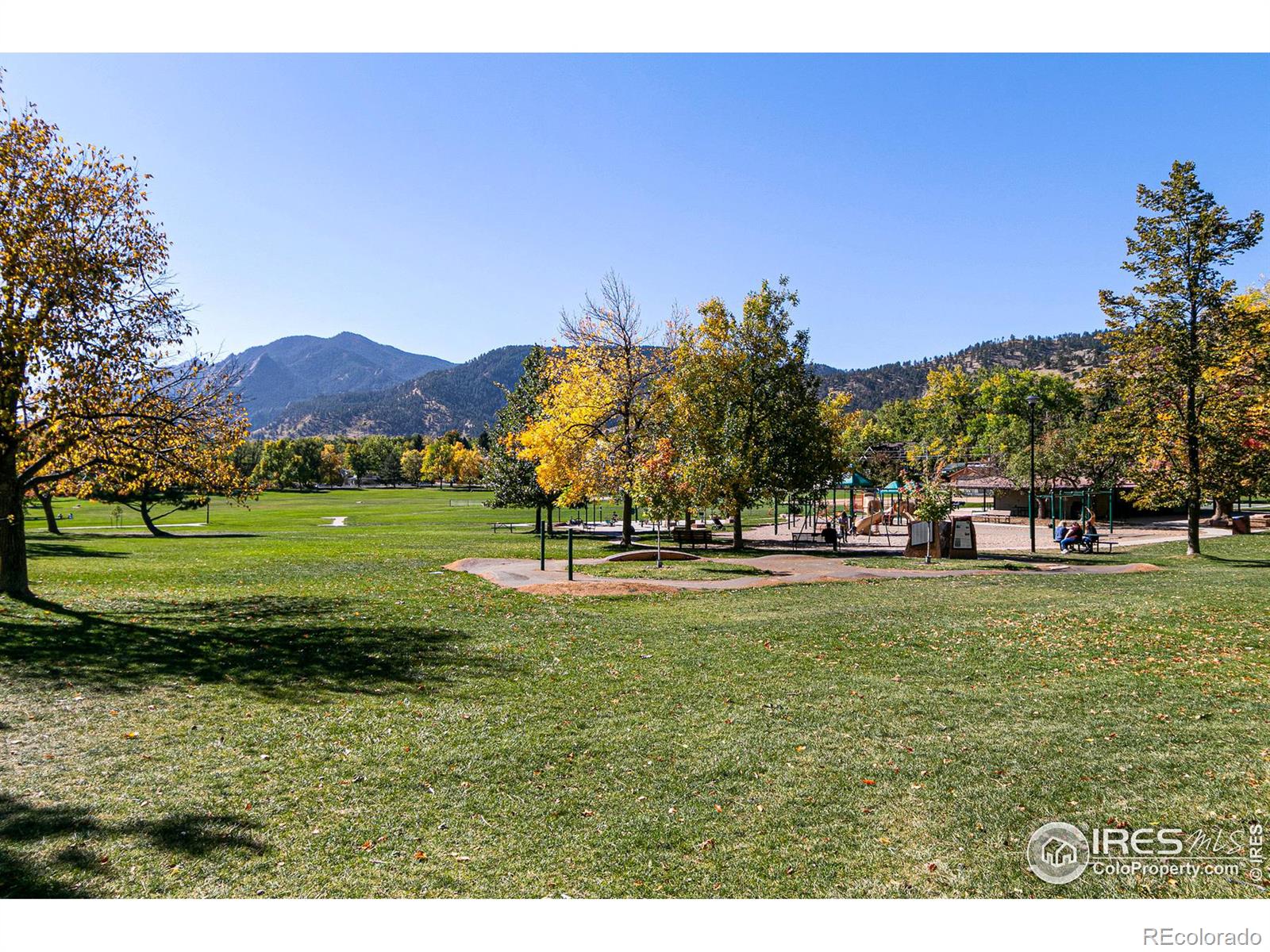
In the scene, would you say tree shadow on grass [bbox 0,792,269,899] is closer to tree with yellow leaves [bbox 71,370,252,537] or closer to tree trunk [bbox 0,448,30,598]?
tree with yellow leaves [bbox 71,370,252,537]

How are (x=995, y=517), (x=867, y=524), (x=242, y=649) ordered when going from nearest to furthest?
(x=242, y=649), (x=867, y=524), (x=995, y=517)

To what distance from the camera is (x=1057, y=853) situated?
5289mm

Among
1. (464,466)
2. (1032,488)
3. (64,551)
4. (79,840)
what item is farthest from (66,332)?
(464,466)

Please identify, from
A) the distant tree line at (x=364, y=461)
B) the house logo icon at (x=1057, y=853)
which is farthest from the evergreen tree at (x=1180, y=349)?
the distant tree line at (x=364, y=461)

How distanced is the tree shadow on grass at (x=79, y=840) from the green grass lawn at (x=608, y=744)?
0.08 ft

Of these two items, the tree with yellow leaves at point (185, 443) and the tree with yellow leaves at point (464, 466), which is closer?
the tree with yellow leaves at point (185, 443)

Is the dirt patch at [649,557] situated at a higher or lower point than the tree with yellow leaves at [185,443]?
lower

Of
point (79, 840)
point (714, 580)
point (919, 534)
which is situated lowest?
point (714, 580)

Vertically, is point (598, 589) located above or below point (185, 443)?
below

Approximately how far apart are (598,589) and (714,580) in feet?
13.8

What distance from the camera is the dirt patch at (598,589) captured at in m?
18.7

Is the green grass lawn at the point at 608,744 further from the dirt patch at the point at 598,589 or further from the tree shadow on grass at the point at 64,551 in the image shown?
the tree shadow on grass at the point at 64,551

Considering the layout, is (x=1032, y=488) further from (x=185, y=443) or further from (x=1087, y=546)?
(x=185, y=443)

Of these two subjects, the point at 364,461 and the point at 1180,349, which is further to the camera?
the point at 364,461
